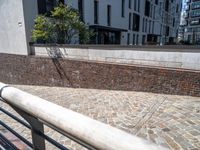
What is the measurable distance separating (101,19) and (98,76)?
13.1 m

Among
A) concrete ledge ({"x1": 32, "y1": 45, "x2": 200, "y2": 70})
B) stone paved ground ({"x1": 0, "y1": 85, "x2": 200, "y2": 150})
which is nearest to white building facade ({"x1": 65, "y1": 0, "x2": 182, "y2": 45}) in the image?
concrete ledge ({"x1": 32, "y1": 45, "x2": 200, "y2": 70})

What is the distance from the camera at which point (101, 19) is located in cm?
2083

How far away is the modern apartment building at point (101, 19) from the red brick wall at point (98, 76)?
1.65m

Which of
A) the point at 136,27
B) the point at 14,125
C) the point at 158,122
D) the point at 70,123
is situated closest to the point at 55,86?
the point at 14,125

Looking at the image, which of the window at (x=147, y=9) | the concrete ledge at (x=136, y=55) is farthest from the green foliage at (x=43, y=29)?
the window at (x=147, y=9)

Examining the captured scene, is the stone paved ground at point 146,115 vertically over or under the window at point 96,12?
under

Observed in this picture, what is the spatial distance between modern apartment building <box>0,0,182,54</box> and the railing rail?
12.7 metres

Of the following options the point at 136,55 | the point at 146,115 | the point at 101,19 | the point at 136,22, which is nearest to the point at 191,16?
the point at 136,22

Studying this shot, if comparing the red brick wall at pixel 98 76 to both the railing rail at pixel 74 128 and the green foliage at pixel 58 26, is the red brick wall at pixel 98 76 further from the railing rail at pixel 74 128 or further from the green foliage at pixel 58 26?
the railing rail at pixel 74 128

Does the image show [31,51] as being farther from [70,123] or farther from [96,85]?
[70,123]

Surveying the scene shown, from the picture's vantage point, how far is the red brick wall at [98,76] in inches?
277

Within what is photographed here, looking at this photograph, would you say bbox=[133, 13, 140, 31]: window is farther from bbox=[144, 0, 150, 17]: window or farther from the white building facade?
bbox=[144, 0, 150, 17]: window

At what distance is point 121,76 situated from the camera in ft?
27.4

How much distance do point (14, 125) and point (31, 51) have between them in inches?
336
